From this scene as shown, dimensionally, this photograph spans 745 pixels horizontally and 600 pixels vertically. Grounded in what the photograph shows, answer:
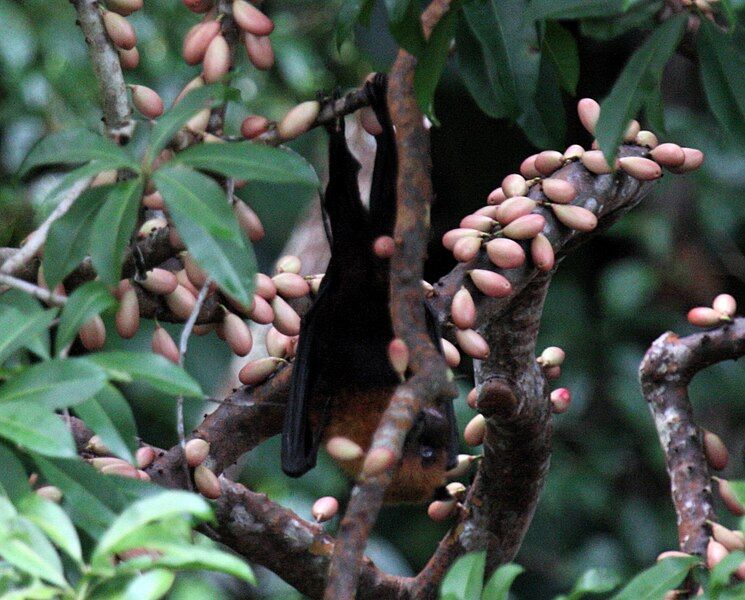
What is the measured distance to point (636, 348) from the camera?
2.59m

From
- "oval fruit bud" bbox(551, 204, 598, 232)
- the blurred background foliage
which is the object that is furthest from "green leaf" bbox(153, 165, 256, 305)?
the blurred background foliage

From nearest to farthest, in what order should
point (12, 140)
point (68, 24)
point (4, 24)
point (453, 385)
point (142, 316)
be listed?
point (453, 385)
point (142, 316)
point (4, 24)
point (68, 24)
point (12, 140)

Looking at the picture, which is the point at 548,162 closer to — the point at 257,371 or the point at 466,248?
the point at 466,248

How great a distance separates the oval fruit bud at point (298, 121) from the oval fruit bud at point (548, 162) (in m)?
0.40

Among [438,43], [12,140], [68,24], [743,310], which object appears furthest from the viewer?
[743,310]

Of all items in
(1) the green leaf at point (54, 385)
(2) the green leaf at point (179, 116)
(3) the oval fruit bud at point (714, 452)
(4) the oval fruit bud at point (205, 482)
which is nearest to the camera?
(1) the green leaf at point (54, 385)

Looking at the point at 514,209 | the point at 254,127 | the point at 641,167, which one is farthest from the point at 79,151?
the point at 641,167

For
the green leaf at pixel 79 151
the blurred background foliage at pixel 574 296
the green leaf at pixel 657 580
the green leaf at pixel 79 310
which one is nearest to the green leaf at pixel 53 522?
the green leaf at pixel 79 310

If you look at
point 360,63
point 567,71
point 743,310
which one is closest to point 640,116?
point 743,310

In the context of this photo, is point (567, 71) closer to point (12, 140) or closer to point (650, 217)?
point (650, 217)

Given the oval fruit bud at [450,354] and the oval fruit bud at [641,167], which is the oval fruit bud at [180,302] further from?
the oval fruit bud at [641,167]

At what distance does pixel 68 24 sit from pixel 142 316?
1337 millimetres

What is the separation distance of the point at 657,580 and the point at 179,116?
18.5 inches

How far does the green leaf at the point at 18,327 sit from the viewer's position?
0.74 metres
